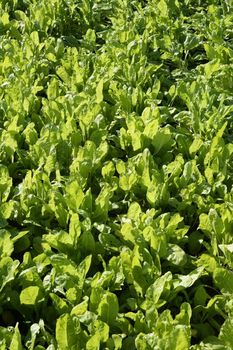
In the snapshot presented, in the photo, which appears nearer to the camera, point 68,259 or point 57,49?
point 68,259

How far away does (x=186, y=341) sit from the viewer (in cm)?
190

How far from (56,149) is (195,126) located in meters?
0.82

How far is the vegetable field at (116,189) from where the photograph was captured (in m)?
2.14

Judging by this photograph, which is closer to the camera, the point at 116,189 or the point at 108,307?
the point at 108,307

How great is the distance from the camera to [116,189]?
2805 millimetres

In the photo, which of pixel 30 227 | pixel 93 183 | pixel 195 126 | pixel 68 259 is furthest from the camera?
pixel 195 126

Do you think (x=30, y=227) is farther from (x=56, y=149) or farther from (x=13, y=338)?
(x=13, y=338)

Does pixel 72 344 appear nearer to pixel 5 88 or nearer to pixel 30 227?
pixel 30 227

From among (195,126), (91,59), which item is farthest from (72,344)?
(91,59)

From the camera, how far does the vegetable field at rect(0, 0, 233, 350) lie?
84.3 inches

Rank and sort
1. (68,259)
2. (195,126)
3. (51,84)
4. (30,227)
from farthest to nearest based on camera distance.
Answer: (51,84)
(195,126)
(30,227)
(68,259)

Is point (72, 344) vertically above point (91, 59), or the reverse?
point (91, 59)

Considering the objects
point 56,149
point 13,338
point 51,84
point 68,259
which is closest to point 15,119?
point 56,149

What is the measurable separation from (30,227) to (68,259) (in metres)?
0.42
